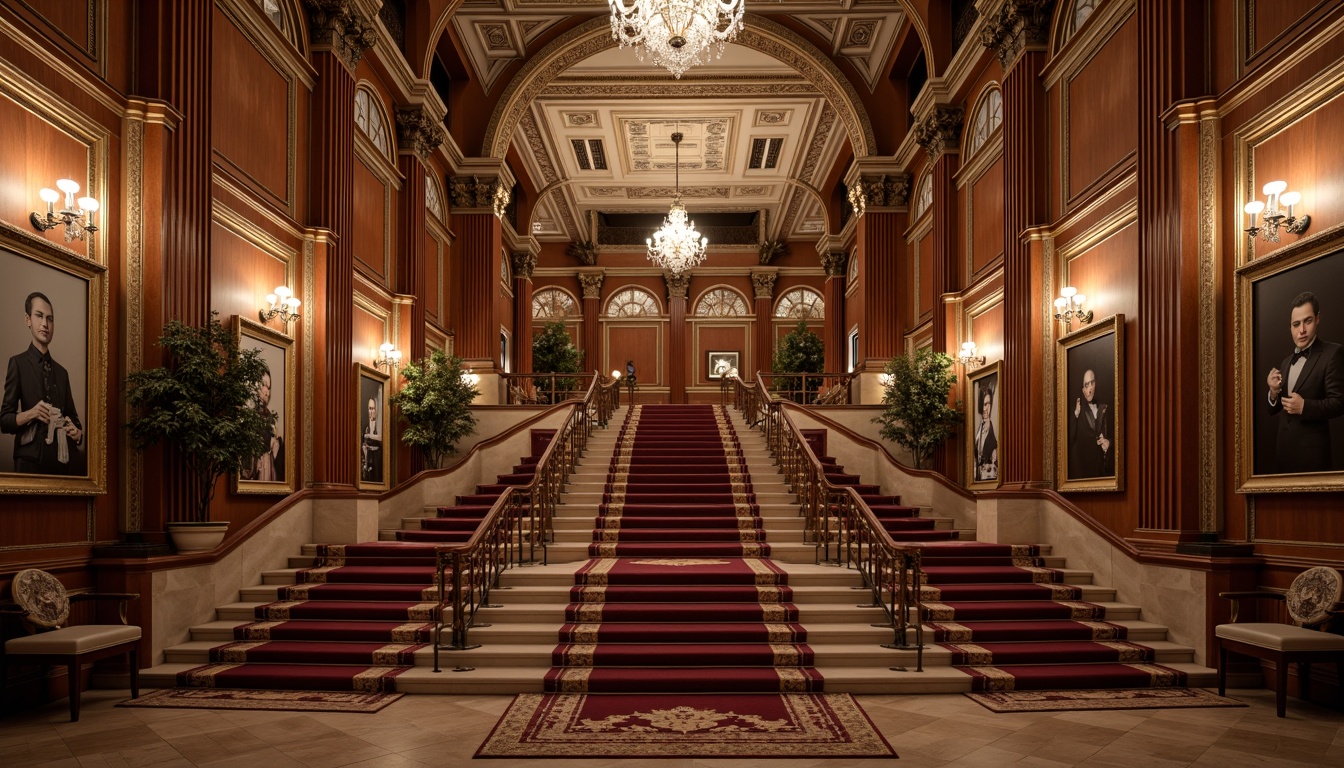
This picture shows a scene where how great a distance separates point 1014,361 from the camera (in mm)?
11742

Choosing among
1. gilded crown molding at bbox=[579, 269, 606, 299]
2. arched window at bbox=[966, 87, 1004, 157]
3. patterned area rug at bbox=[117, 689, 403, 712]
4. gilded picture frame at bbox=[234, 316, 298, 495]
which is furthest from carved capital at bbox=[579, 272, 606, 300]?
patterned area rug at bbox=[117, 689, 403, 712]

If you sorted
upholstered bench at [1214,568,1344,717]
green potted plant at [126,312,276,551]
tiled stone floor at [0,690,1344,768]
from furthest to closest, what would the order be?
1. green potted plant at [126,312,276,551]
2. upholstered bench at [1214,568,1344,717]
3. tiled stone floor at [0,690,1344,768]

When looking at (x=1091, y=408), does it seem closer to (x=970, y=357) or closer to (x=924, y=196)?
(x=970, y=357)

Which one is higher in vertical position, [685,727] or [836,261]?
[836,261]

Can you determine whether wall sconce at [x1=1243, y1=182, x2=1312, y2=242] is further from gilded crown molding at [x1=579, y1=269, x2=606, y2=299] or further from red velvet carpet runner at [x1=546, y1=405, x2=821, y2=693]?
gilded crown molding at [x1=579, y1=269, x2=606, y2=299]

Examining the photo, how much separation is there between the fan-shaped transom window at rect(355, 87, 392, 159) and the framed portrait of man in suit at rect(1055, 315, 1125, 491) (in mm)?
9950

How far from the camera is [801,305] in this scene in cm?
→ 2980

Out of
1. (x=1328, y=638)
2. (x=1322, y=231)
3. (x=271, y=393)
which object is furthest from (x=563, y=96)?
(x=1328, y=638)

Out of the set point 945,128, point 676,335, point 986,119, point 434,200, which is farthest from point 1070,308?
point 676,335

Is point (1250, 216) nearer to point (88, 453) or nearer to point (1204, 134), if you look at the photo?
point (1204, 134)

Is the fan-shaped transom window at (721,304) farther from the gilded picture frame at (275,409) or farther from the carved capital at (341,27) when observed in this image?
the gilded picture frame at (275,409)

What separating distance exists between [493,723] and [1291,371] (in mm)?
6334

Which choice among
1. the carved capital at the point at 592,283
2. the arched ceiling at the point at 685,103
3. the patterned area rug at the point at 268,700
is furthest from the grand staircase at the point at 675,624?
the carved capital at the point at 592,283

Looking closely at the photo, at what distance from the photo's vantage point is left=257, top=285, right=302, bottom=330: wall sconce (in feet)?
34.1
